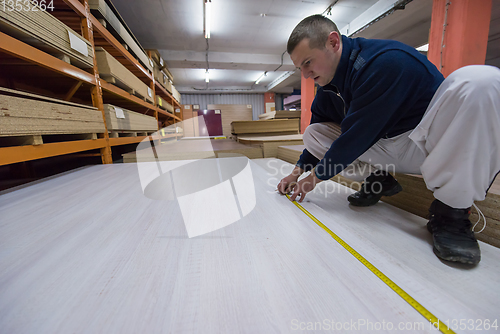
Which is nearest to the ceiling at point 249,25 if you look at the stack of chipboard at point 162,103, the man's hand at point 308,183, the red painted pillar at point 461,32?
the red painted pillar at point 461,32

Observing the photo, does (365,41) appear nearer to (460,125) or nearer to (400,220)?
(460,125)

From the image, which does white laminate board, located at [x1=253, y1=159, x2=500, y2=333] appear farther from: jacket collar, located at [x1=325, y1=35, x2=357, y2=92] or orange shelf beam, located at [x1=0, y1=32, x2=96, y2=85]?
orange shelf beam, located at [x1=0, y1=32, x2=96, y2=85]

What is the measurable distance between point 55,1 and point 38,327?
9.45 ft

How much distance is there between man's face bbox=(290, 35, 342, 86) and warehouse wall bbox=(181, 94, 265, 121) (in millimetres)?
11766

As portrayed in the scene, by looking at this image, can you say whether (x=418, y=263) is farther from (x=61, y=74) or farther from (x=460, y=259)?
(x=61, y=74)

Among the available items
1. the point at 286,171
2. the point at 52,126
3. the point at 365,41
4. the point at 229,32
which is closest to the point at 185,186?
the point at 286,171

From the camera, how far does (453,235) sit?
2.01 ft

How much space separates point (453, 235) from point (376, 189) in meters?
0.36

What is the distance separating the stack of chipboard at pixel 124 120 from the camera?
7.71 ft

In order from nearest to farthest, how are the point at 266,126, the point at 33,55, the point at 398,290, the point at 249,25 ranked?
the point at 398,290 < the point at 33,55 < the point at 266,126 < the point at 249,25

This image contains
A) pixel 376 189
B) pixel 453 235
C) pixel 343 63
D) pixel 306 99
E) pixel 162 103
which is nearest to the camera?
pixel 453 235

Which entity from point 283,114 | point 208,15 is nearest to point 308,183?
point 208,15

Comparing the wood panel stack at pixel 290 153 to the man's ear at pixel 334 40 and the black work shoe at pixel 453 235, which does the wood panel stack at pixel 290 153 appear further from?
the black work shoe at pixel 453 235

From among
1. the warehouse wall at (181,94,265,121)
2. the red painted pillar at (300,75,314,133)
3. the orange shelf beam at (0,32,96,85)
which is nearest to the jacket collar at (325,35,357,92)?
the orange shelf beam at (0,32,96,85)
